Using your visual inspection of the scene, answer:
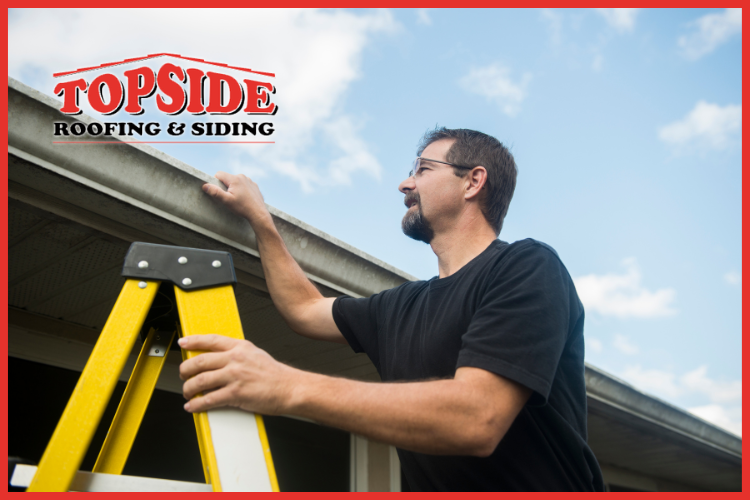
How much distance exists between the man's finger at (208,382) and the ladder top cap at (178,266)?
24 cm

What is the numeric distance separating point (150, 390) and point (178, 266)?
15.2 inches

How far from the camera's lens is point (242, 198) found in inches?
75.2

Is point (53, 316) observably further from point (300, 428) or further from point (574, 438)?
point (574, 438)

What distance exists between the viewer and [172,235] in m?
1.89

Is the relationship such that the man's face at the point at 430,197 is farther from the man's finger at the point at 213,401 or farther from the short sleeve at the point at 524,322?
the man's finger at the point at 213,401

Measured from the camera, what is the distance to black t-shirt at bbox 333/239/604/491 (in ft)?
4.70

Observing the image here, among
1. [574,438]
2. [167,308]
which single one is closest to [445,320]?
[574,438]

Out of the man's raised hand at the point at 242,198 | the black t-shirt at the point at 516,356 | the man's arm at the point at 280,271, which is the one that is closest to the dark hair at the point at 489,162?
the black t-shirt at the point at 516,356

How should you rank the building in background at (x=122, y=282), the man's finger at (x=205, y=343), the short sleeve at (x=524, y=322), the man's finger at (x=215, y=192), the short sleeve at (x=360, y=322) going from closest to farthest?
the man's finger at (x=205, y=343) → the short sleeve at (x=524, y=322) → the building in background at (x=122, y=282) → the man's finger at (x=215, y=192) → the short sleeve at (x=360, y=322)

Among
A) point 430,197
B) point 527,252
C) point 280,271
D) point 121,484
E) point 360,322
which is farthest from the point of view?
point 430,197

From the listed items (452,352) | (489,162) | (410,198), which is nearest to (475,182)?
(489,162)

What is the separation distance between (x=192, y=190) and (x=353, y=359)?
1.60 meters

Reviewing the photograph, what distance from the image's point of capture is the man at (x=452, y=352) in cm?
124

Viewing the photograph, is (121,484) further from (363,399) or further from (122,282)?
(122,282)
